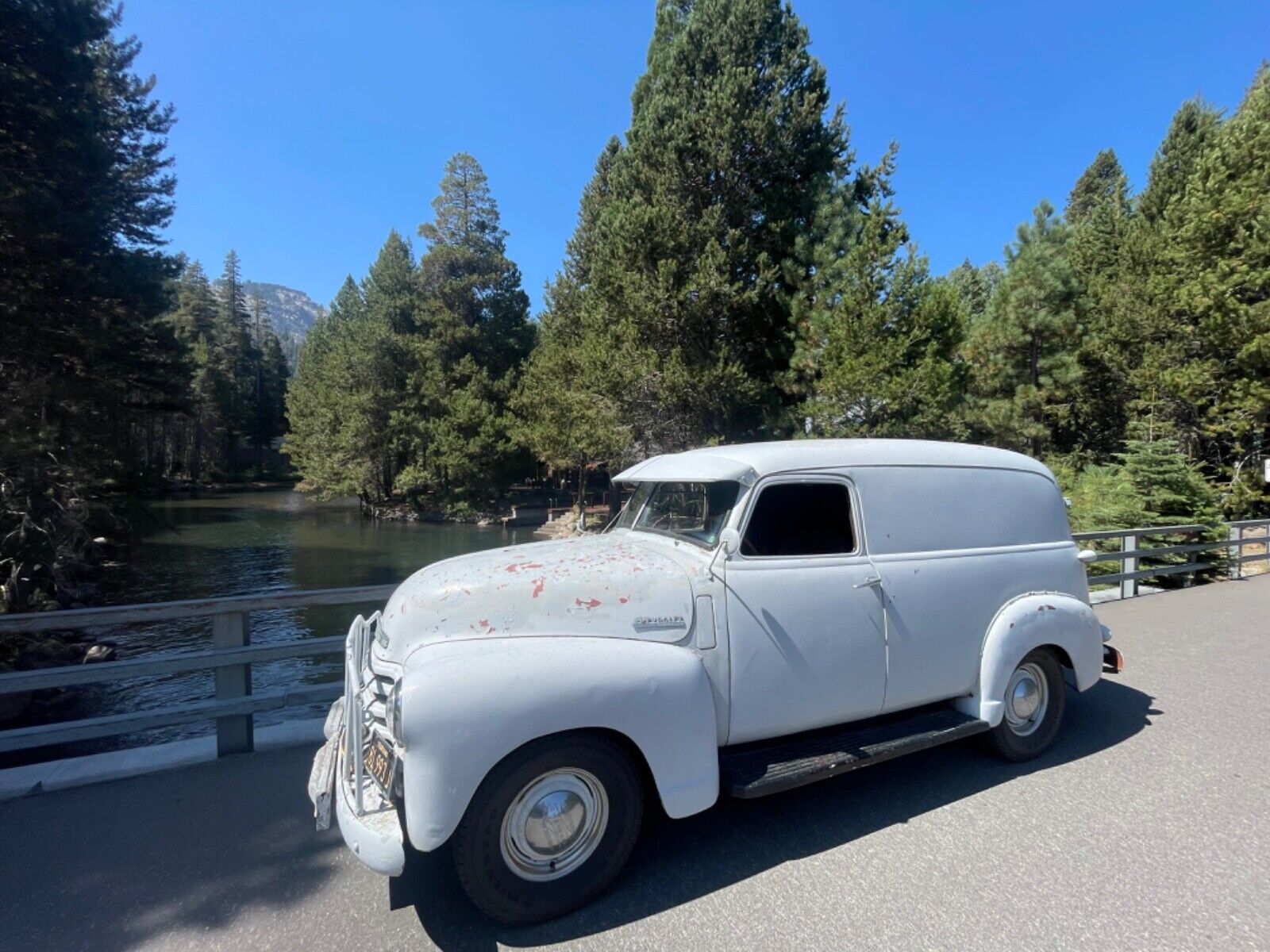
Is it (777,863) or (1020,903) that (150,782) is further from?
(1020,903)

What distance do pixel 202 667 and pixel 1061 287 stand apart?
23955mm

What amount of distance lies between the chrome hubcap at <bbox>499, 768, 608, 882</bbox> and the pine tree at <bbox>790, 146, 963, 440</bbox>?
13.4m

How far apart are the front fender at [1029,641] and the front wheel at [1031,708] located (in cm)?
13

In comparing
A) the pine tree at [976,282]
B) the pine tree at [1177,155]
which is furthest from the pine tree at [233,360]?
the pine tree at [1177,155]

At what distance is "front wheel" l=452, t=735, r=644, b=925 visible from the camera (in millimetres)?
2564

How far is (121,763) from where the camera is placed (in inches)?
157

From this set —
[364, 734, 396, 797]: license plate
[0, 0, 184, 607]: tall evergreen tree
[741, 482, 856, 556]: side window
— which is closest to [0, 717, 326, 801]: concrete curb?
[364, 734, 396, 797]: license plate

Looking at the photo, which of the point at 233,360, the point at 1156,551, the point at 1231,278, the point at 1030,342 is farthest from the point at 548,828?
the point at 233,360

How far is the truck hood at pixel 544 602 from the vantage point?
285 cm

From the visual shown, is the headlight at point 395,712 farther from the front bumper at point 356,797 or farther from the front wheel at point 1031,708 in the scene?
the front wheel at point 1031,708

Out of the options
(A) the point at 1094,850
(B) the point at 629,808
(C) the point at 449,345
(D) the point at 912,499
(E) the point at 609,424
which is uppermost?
(C) the point at 449,345

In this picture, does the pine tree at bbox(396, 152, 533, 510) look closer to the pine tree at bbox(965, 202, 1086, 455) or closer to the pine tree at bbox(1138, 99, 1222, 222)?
the pine tree at bbox(965, 202, 1086, 455)

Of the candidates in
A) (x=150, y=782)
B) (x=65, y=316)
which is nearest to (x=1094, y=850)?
(x=150, y=782)

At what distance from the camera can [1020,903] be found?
276cm
